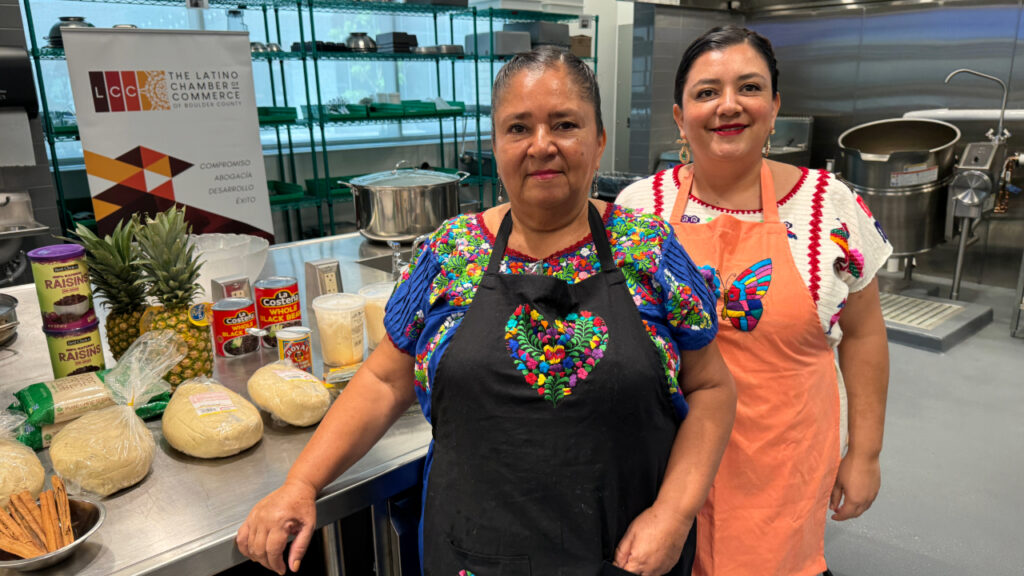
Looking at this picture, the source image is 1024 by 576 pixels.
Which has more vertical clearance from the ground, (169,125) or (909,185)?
(169,125)

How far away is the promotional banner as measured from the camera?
10.2 feet

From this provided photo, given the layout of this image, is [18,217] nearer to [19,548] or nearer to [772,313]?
[19,548]

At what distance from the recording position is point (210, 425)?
1140 mm

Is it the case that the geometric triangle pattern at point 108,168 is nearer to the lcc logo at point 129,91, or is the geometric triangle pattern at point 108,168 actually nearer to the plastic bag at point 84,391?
the lcc logo at point 129,91

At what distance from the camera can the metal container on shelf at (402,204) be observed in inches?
93.6

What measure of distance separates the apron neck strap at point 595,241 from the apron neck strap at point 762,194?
1.42 ft

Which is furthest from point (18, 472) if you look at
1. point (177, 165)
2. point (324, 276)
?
point (177, 165)

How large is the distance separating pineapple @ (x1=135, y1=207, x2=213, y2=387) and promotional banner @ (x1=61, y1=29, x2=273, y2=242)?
213 cm

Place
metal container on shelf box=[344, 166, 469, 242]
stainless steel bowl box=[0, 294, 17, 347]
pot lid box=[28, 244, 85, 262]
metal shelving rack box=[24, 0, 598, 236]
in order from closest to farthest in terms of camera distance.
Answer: pot lid box=[28, 244, 85, 262], stainless steel bowl box=[0, 294, 17, 347], metal container on shelf box=[344, 166, 469, 242], metal shelving rack box=[24, 0, 598, 236]

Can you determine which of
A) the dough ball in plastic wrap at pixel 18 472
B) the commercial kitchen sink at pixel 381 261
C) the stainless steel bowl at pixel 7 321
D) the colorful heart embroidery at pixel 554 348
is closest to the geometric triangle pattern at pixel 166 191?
the commercial kitchen sink at pixel 381 261

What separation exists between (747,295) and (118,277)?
1.29 metres

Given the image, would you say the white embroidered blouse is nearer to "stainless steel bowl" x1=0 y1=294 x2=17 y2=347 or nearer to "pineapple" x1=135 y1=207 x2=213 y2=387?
"pineapple" x1=135 y1=207 x2=213 y2=387

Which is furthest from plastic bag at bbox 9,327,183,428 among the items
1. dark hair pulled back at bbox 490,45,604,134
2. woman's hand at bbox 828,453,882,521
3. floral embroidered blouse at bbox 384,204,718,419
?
woman's hand at bbox 828,453,882,521

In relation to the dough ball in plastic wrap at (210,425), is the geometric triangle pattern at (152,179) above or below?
above
